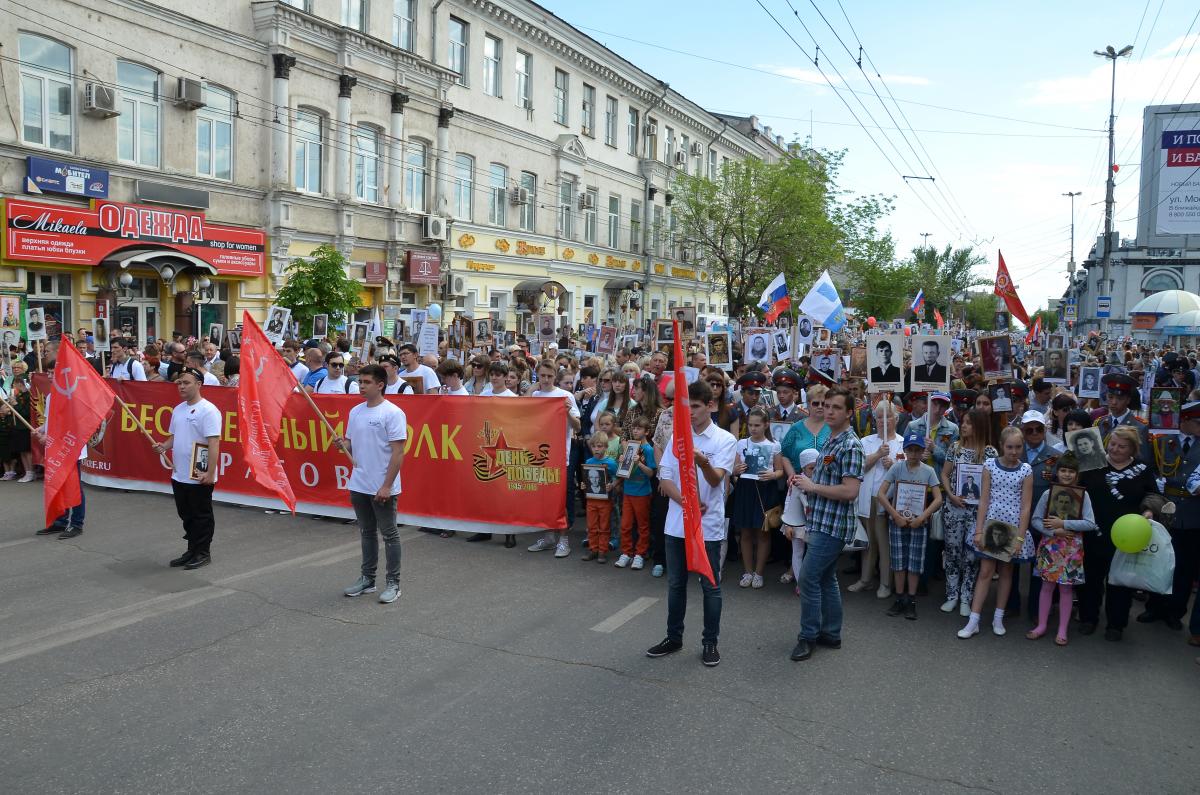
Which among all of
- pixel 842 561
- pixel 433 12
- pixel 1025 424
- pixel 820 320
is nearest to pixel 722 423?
pixel 842 561

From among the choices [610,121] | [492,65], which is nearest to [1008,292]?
[492,65]

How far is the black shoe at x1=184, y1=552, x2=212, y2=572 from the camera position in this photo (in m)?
7.90

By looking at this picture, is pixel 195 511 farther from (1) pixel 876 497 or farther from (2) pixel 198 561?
(1) pixel 876 497

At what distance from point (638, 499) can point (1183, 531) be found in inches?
168

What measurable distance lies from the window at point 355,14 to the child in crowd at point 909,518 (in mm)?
22510

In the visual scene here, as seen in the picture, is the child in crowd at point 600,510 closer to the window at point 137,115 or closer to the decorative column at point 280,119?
the window at point 137,115

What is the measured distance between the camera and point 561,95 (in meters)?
35.4

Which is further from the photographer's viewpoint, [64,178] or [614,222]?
[614,222]

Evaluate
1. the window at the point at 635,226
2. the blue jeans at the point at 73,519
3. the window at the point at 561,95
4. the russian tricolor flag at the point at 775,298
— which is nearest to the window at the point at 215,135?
the russian tricolor flag at the point at 775,298

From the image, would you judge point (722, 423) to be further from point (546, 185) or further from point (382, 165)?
point (546, 185)

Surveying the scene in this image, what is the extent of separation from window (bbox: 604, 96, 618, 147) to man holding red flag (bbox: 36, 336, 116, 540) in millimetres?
32625

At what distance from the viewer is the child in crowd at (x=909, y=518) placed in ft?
23.2

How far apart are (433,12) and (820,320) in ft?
63.4

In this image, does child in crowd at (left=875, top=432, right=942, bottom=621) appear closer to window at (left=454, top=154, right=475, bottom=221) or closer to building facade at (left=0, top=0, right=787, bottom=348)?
building facade at (left=0, top=0, right=787, bottom=348)
